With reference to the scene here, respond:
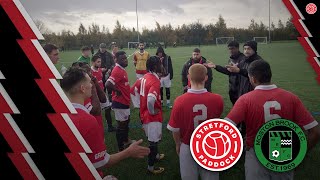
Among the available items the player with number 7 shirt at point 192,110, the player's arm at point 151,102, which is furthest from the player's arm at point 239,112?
the player's arm at point 151,102

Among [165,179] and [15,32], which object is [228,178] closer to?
[165,179]

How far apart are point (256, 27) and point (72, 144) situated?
105 ft

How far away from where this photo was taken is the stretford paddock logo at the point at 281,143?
154cm

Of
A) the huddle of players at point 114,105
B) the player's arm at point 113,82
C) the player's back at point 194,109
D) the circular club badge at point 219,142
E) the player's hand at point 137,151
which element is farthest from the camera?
the player's arm at point 113,82

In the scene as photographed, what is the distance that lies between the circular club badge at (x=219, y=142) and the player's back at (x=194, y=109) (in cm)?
114

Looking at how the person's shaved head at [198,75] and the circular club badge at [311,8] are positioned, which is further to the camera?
the person's shaved head at [198,75]

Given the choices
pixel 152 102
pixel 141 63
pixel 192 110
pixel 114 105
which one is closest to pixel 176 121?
pixel 192 110

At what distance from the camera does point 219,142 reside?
1.44 meters

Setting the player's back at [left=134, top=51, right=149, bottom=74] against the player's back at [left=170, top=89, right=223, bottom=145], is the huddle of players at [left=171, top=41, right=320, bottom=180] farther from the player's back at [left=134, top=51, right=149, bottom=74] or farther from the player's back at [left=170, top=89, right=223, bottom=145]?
the player's back at [left=134, top=51, right=149, bottom=74]

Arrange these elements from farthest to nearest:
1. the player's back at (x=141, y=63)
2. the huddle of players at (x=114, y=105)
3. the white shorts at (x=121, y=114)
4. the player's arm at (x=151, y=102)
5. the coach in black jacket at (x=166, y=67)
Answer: the player's back at (x=141, y=63), the coach in black jacket at (x=166, y=67), the white shorts at (x=121, y=114), the player's arm at (x=151, y=102), the huddle of players at (x=114, y=105)

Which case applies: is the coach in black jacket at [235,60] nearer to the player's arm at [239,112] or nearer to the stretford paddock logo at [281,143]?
the player's arm at [239,112]

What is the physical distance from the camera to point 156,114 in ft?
14.5

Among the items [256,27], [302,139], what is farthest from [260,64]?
[256,27]

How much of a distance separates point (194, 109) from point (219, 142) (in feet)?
4.30
